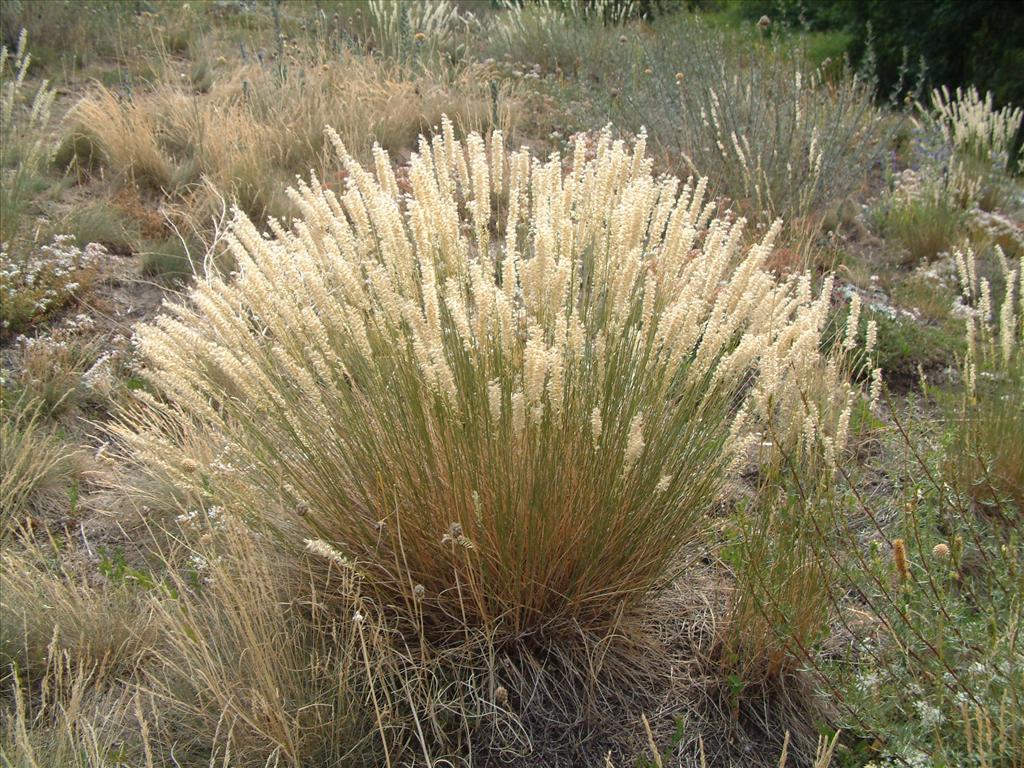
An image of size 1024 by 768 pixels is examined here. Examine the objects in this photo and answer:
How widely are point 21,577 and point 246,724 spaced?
1085 mm

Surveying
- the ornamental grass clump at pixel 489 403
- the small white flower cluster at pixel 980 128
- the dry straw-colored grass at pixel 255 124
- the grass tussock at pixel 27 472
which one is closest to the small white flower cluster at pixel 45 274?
the dry straw-colored grass at pixel 255 124

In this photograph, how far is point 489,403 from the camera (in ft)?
7.22

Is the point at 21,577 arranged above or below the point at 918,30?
below

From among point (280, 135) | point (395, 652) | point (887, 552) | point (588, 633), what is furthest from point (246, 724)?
point (280, 135)

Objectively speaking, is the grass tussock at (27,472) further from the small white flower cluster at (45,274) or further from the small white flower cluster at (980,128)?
the small white flower cluster at (980,128)

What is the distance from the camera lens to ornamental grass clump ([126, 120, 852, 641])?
2322 mm

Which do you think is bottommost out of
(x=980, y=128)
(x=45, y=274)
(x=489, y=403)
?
(x=45, y=274)

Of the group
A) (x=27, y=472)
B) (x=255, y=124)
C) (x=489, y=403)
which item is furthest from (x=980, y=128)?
(x=27, y=472)

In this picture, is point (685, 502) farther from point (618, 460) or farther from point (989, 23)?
point (989, 23)

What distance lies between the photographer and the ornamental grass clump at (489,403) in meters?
2.32

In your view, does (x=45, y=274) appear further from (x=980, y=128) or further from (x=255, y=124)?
(x=980, y=128)

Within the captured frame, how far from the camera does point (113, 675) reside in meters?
2.69

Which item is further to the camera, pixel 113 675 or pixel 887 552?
pixel 887 552

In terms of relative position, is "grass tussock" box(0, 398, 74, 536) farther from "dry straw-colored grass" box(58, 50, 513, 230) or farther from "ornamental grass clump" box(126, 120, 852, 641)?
"dry straw-colored grass" box(58, 50, 513, 230)
